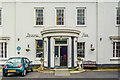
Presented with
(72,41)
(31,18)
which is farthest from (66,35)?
(31,18)

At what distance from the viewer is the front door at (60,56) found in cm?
1105

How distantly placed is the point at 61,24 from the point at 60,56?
151 inches

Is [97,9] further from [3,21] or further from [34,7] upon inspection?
[3,21]

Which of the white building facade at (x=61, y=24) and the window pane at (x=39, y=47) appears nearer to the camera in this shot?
the white building facade at (x=61, y=24)

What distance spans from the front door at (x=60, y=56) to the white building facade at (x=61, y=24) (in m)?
2.13

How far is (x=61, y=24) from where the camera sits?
13.0 meters

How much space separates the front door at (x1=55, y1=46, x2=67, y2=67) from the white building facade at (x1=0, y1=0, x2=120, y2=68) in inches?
83.8

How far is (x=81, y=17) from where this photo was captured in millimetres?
12977

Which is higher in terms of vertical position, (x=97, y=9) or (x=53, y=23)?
(x=97, y=9)

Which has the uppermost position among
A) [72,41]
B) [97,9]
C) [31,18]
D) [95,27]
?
[97,9]

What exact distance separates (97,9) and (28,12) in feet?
25.6

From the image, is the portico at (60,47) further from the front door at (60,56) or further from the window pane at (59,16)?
the window pane at (59,16)

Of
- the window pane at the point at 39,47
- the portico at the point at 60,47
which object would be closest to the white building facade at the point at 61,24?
the window pane at the point at 39,47

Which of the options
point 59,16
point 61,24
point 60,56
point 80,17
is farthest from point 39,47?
point 80,17
